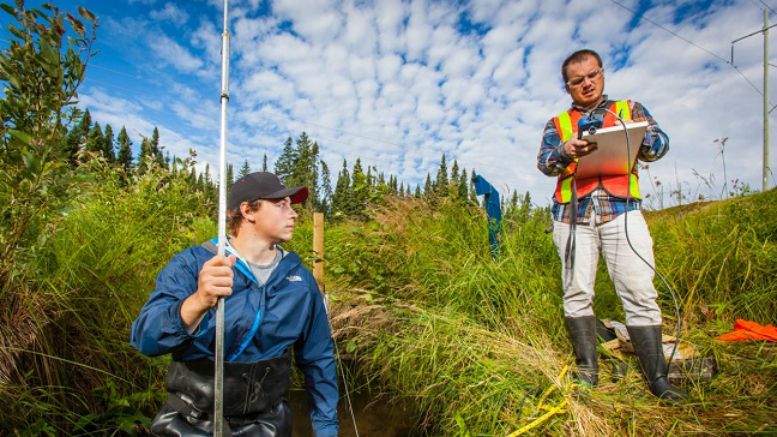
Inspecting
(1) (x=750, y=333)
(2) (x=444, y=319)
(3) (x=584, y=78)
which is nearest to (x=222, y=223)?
(2) (x=444, y=319)

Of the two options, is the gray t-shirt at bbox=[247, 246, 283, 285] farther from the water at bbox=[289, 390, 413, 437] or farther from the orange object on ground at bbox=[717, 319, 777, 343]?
the orange object on ground at bbox=[717, 319, 777, 343]

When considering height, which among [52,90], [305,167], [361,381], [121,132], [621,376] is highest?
[121,132]

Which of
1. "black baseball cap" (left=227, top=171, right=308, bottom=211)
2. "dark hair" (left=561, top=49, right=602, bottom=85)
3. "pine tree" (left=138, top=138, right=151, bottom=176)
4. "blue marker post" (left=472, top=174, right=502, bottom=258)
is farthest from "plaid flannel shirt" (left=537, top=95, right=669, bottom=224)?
"pine tree" (left=138, top=138, right=151, bottom=176)

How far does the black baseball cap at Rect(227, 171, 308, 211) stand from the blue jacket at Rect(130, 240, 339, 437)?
41cm

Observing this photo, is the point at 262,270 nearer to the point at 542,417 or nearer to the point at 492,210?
the point at 542,417

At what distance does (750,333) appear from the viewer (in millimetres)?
2238

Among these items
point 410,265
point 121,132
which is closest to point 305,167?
point 121,132

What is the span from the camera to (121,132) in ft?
188

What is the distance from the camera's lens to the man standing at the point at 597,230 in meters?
2.09

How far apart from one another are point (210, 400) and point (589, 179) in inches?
108

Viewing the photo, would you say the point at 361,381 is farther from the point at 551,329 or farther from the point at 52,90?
the point at 52,90

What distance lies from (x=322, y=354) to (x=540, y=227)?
2752mm

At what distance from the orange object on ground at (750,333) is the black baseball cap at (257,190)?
3.28m

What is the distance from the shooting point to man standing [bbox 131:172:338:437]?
56.1 inches
